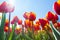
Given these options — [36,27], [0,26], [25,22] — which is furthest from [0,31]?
[36,27]

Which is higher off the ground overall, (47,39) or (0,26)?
(0,26)

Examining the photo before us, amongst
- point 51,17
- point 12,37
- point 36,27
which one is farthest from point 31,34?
point 12,37

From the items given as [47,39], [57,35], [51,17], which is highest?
[51,17]

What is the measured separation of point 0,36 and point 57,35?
0.31 m

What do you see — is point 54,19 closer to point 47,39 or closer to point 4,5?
point 47,39

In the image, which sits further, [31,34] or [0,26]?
[31,34]

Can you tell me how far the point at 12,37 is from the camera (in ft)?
3.66

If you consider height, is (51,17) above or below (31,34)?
above

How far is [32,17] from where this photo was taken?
2.50 meters

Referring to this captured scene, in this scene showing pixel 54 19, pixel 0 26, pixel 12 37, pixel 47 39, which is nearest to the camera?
pixel 0 26

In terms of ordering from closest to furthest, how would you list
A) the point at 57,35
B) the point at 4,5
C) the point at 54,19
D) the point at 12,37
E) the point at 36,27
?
the point at 57,35, the point at 12,37, the point at 4,5, the point at 54,19, the point at 36,27

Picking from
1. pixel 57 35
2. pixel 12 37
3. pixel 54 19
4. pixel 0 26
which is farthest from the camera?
pixel 54 19

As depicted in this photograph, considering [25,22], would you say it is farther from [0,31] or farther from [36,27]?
[0,31]

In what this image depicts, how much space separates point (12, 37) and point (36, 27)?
64.2 inches
